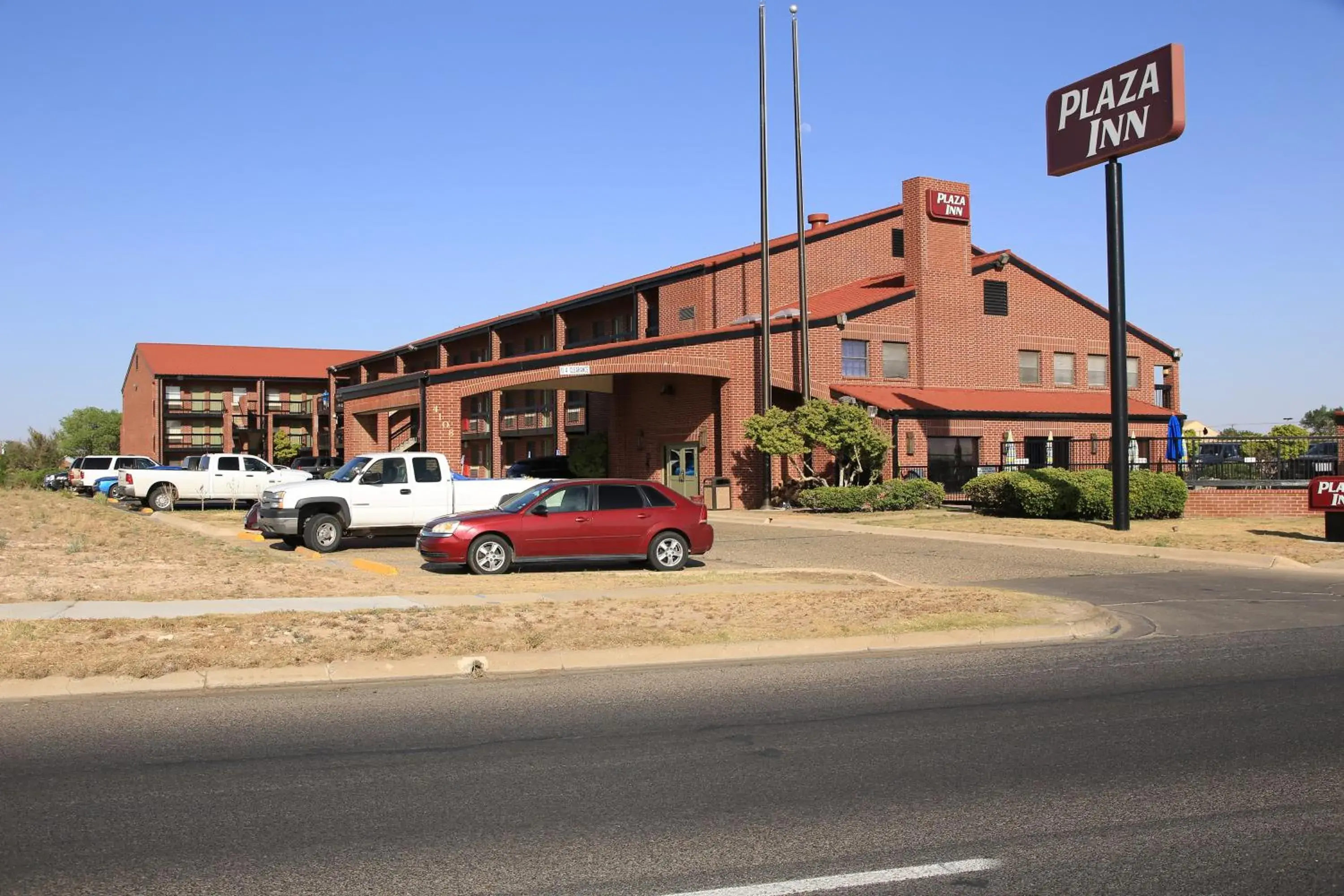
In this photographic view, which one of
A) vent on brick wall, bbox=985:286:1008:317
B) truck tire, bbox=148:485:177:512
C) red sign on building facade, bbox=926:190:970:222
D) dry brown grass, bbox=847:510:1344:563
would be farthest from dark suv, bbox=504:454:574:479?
vent on brick wall, bbox=985:286:1008:317

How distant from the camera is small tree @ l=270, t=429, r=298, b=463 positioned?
79312 mm

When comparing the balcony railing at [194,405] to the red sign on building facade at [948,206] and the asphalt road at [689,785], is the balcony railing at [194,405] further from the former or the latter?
the asphalt road at [689,785]

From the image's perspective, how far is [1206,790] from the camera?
6285 mm

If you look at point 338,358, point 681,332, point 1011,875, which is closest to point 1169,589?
point 1011,875

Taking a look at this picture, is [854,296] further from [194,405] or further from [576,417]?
[194,405]

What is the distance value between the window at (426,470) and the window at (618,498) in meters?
5.57

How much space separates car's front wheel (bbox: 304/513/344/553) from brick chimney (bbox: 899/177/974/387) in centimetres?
2404

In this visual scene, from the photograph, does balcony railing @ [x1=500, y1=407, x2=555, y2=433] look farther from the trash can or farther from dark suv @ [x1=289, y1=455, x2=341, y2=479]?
the trash can

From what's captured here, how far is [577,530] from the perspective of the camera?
17.3 meters

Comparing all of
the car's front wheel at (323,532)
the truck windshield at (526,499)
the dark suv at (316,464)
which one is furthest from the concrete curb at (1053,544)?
the dark suv at (316,464)

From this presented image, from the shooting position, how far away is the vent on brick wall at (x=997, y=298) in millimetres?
42312

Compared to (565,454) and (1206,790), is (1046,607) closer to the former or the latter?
(1206,790)

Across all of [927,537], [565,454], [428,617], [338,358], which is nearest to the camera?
[428,617]

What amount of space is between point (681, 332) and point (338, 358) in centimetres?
5201
